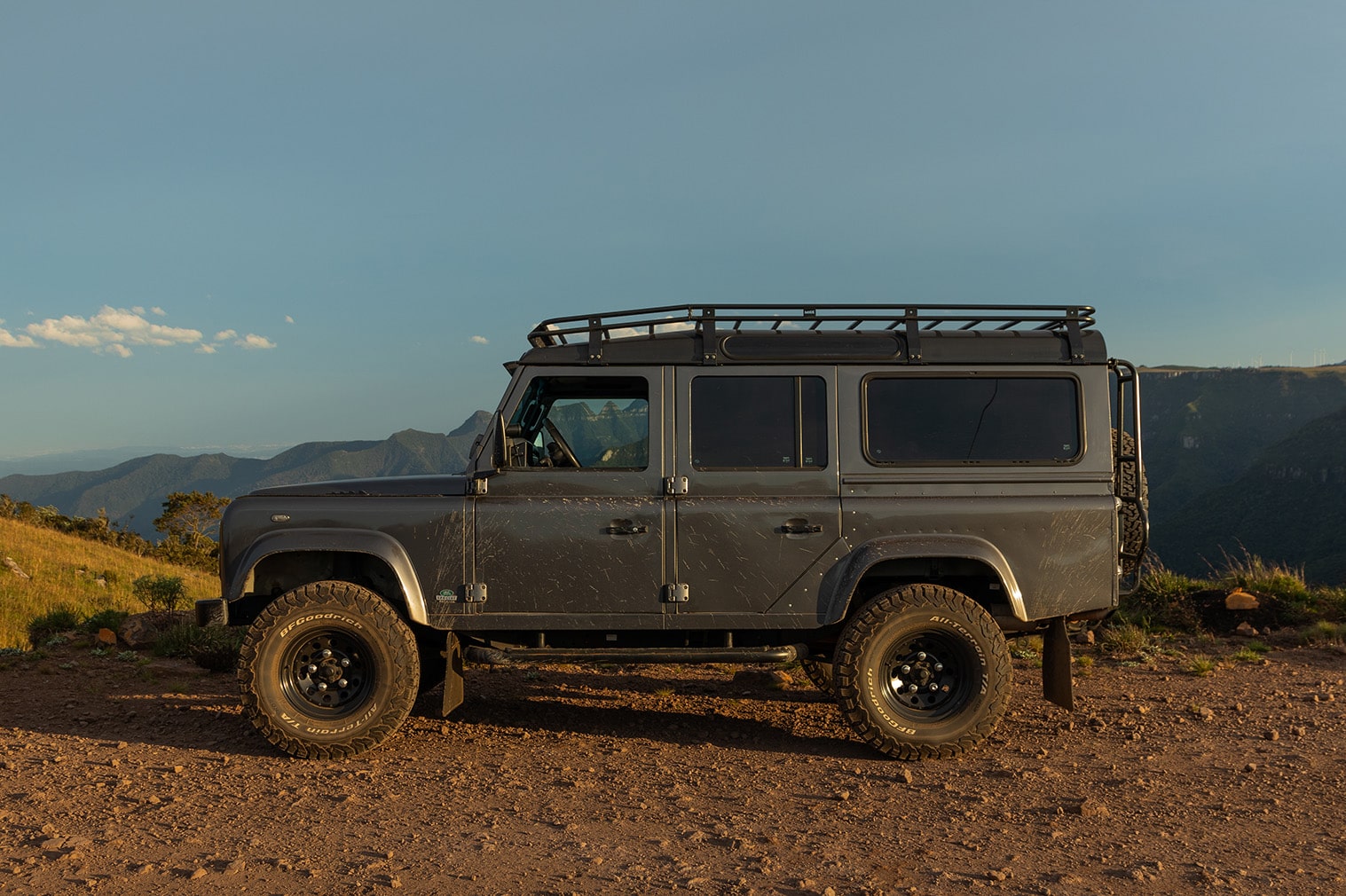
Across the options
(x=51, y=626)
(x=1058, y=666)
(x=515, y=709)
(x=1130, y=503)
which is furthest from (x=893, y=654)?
(x=51, y=626)

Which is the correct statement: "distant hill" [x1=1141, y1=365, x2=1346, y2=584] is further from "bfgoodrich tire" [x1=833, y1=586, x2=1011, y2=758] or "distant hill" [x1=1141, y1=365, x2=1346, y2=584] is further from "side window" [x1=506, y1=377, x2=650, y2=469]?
"side window" [x1=506, y1=377, x2=650, y2=469]

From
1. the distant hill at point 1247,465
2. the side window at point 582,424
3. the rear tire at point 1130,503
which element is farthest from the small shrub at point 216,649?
the distant hill at point 1247,465

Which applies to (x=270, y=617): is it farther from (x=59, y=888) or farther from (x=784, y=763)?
(x=784, y=763)

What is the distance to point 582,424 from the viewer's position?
6.15 metres

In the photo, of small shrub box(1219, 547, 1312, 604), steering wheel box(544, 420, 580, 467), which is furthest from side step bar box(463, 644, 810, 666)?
small shrub box(1219, 547, 1312, 604)

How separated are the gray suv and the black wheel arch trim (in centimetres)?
1

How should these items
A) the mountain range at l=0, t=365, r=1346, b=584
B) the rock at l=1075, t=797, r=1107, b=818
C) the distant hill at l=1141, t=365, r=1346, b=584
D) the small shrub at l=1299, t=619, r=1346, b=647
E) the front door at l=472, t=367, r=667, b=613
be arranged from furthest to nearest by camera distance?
the distant hill at l=1141, t=365, r=1346, b=584, the mountain range at l=0, t=365, r=1346, b=584, the small shrub at l=1299, t=619, r=1346, b=647, the front door at l=472, t=367, r=667, b=613, the rock at l=1075, t=797, r=1107, b=818

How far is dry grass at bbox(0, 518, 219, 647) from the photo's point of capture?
50.0ft

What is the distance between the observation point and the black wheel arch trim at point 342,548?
5859 mm

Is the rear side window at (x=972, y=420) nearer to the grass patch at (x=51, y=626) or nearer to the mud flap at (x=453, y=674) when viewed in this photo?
the mud flap at (x=453, y=674)

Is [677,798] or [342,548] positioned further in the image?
[342,548]

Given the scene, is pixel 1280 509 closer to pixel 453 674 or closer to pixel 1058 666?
pixel 1058 666

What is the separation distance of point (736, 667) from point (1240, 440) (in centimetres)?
12793

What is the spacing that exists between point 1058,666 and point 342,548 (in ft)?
14.7
